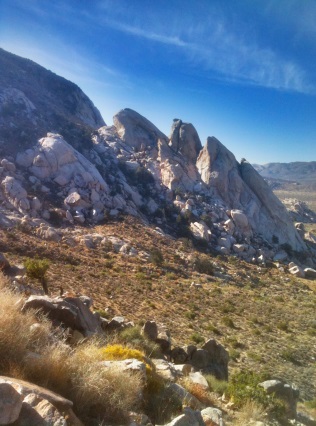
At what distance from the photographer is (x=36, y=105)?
50.6 meters

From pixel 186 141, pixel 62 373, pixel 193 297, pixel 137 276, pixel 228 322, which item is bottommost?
pixel 228 322

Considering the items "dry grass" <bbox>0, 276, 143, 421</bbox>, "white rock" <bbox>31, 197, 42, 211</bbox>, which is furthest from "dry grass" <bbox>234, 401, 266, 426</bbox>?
"white rock" <bbox>31, 197, 42, 211</bbox>

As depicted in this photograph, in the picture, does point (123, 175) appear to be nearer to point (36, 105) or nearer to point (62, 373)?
point (36, 105)

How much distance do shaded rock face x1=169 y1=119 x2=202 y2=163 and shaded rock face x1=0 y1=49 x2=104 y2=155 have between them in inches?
610

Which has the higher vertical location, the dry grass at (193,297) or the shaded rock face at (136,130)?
the shaded rock face at (136,130)

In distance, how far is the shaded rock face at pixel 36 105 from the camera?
41.3 meters

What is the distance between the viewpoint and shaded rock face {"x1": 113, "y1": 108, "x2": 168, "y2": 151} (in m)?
57.0

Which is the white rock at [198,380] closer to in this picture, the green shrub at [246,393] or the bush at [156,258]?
the green shrub at [246,393]

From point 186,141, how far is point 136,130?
30.9 ft

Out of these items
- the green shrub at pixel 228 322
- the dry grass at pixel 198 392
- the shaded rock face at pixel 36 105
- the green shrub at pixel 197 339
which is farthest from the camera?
the shaded rock face at pixel 36 105

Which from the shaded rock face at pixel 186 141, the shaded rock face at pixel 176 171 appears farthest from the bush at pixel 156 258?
the shaded rock face at pixel 186 141

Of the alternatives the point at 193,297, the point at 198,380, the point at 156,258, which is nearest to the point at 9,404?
the point at 198,380

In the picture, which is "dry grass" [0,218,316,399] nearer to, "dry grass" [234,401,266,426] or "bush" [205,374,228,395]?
"bush" [205,374,228,395]

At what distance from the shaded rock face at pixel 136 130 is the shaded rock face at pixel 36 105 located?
242 inches
